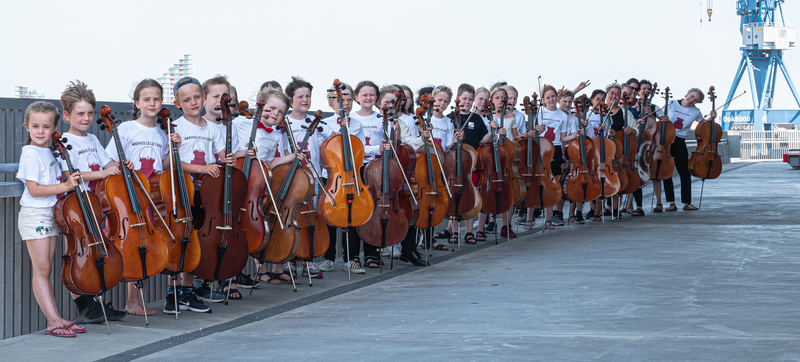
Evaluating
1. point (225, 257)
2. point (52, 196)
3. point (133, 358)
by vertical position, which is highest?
point (52, 196)

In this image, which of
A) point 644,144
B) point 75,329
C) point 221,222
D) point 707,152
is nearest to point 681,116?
point 707,152

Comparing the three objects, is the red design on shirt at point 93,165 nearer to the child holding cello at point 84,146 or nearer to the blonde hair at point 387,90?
the child holding cello at point 84,146

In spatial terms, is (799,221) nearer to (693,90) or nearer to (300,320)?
(693,90)

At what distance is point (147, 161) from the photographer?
515 cm

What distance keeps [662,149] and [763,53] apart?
1591 inches

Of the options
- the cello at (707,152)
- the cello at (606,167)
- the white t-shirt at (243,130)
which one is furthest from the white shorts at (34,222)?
the cello at (707,152)

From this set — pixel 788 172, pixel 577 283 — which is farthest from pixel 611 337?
pixel 788 172

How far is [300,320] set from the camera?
16.6 feet

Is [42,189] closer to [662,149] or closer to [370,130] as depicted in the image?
[370,130]

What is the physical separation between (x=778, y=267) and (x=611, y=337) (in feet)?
9.08

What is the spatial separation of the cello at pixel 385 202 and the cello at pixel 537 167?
7.54 ft

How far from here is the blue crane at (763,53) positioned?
45906 mm

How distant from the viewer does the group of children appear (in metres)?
4.58

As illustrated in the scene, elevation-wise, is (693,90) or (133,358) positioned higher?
(693,90)
